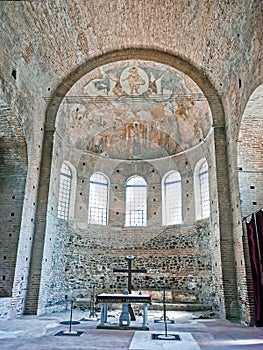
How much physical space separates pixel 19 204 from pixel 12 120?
294 centimetres

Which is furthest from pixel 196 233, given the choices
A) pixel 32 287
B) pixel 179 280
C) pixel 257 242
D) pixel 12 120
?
pixel 12 120

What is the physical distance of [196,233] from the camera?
14.8 m

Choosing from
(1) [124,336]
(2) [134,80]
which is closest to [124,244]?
(2) [134,80]

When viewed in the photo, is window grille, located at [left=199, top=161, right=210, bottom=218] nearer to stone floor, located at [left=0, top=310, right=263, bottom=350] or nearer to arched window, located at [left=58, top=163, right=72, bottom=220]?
stone floor, located at [left=0, top=310, right=263, bottom=350]

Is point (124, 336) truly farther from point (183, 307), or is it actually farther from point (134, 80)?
point (134, 80)

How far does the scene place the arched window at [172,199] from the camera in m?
16.0

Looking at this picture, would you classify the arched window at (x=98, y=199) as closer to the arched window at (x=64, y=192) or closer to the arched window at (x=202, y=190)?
the arched window at (x=64, y=192)

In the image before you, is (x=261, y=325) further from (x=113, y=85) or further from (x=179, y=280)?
(x=113, y=85)

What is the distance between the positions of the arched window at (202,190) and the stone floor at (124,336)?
221 inches

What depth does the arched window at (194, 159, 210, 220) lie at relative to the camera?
15.0 meters

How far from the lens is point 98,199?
54.7 ft

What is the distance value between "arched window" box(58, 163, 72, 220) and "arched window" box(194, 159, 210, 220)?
6304mm

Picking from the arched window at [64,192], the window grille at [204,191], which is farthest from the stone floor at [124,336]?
the arched window at [64,192]

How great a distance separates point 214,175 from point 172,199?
13.5 ft
